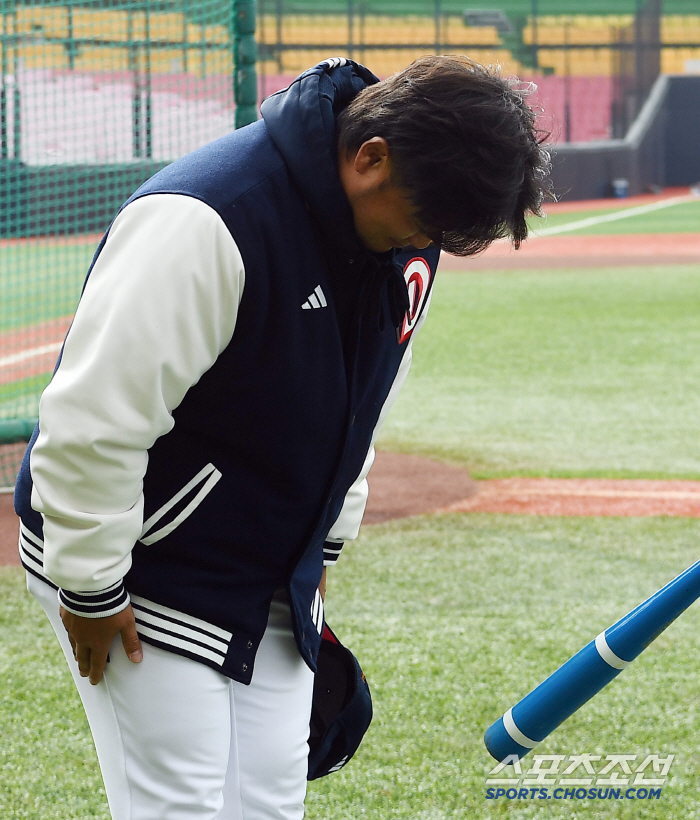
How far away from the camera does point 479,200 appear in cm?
164

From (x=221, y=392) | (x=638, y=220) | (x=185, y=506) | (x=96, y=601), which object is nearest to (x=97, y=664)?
(x=96, y=601)

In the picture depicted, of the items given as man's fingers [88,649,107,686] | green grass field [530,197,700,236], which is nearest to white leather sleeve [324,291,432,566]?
man's fingers [88,649,107,686]

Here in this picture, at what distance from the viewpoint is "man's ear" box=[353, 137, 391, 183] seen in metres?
1.64

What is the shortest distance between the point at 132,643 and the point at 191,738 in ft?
0.57

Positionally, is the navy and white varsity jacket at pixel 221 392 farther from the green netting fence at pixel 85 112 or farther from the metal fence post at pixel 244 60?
the green netting fence at pixel 85 112

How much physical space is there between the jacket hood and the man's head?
0.03m

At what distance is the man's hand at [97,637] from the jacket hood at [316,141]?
0.68 metres

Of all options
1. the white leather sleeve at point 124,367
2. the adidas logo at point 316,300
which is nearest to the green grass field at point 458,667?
the white leather sleeve at point 124,367

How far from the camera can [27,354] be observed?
837cm

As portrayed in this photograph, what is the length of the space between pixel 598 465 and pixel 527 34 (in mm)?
31891

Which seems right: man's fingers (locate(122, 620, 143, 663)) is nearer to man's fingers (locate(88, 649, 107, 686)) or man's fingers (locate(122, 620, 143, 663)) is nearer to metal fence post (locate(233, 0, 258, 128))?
man's fingers (locate(88, 649, 107, 686))

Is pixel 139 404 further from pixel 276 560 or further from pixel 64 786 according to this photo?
pixel 64 786

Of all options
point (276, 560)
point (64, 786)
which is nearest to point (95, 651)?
point (276, 560)

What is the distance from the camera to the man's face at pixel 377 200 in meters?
1.66
